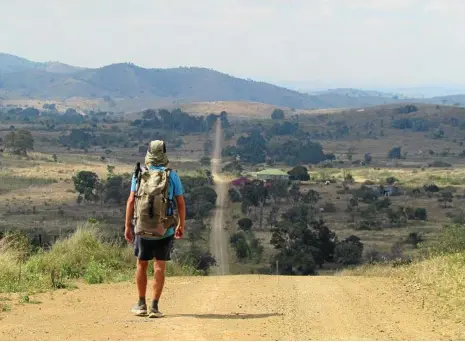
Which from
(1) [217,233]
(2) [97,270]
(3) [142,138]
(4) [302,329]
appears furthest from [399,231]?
(3) [142,138]

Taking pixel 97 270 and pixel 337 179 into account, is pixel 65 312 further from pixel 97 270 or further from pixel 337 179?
pixel 337 179

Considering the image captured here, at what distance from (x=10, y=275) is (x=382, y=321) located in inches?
205

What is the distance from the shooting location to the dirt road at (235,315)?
7058 mm

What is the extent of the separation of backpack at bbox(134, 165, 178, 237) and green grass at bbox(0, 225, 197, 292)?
2.60 meters

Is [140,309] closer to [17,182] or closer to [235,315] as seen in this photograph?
[235,315]

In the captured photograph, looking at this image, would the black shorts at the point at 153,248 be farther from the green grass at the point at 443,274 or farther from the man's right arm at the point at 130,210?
the green grass at the point at 443,274

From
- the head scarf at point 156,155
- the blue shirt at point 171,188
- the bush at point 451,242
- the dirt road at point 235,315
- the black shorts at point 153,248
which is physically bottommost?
the bush at point 451,242

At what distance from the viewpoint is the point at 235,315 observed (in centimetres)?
816

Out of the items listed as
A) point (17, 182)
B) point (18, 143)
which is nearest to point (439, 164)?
point (18, 143)

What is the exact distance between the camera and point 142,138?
131500mm

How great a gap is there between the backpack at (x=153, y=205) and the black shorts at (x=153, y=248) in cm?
12

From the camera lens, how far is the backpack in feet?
25.4

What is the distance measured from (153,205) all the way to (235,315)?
5.06 ft

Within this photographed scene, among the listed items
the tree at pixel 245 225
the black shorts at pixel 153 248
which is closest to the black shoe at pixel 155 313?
the black shorts at pixel 153 248
